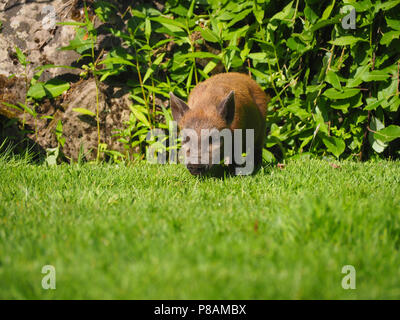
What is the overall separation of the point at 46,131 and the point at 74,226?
365 cm

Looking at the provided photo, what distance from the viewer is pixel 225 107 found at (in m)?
3.85

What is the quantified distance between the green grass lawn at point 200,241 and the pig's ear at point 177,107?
3.76 feet

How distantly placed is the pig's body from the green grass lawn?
92 centimetres

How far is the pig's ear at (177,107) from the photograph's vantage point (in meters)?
4.03

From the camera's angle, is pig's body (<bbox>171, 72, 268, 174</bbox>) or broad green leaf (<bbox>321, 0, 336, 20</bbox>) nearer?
pig's body (<bbox>171, 72, 268, 174</bbox>)

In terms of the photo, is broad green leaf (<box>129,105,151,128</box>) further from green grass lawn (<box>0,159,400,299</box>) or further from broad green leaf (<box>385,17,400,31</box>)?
broad green leaf (<box>385,17,400,31</box>)

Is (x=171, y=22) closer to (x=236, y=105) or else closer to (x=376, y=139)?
(x=236, y=105)

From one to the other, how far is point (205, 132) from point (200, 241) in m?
1.99

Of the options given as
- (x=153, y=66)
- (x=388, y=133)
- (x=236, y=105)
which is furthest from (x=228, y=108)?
(x=388, y=133)

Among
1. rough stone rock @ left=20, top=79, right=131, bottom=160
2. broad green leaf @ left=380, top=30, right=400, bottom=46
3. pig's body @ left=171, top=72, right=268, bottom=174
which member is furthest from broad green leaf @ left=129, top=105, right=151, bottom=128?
broad green leaf @ left=380, top=30, right=400, bottom=46

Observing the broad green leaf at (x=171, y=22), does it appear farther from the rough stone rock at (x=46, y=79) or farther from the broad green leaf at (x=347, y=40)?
the broad green leaf at (x=347, y=40)

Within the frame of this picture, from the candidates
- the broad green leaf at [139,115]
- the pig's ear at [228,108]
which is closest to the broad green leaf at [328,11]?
the pig's ear at [228,108]

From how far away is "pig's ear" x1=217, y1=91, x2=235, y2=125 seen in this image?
12.4ft
